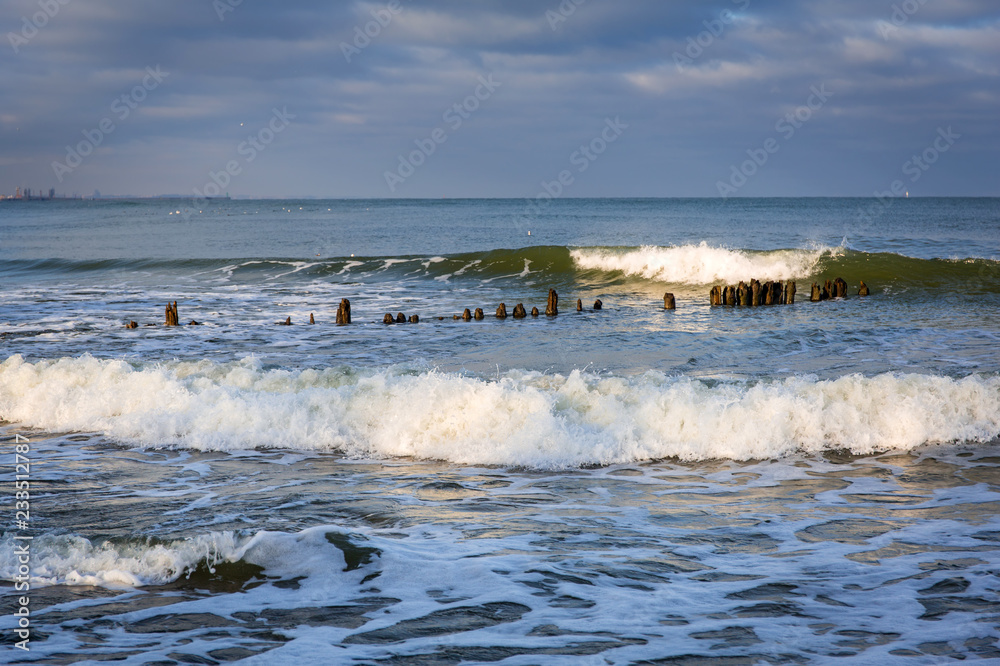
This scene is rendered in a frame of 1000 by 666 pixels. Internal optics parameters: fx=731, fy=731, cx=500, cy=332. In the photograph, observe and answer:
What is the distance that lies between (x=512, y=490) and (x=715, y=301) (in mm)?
14374

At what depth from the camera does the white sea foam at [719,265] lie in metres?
26.4

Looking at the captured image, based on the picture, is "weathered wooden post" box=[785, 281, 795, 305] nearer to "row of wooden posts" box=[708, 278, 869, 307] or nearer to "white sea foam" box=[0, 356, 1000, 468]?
"row of wooden posts" box=[708, 278, 869, 307]

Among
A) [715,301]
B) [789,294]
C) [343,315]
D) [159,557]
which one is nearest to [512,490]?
[159,557]

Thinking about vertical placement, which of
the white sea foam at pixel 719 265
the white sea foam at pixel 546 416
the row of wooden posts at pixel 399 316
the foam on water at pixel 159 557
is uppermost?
the white sea foam at pixel 719 265

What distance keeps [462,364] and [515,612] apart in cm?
806

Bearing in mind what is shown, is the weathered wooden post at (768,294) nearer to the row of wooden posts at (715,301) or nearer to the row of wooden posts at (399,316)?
the row of wooden posts at (715,301)

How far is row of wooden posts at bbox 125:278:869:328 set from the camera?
17875 millimetres

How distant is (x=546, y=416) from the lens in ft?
29.6

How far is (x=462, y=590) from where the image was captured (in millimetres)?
5070

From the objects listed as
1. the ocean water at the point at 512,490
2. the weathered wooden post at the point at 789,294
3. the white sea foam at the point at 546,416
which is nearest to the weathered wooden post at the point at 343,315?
the ocean water at the point at 512,490

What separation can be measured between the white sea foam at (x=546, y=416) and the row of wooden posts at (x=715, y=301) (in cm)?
717

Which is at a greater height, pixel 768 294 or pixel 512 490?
pixel 768 294

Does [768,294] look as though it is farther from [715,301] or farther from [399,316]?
[399,316]

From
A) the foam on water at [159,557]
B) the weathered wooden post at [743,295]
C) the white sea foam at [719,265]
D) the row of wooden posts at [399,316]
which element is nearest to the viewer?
the foam on water at [159,557]
